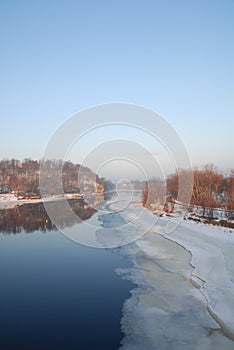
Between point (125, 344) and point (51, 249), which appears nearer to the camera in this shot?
point (125, 344)

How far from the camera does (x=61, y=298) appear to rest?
6.30 metres

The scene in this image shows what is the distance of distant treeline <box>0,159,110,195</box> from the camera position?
42.9m

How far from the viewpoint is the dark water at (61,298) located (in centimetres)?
473

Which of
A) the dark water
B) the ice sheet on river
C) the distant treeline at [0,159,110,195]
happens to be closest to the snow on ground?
the ice sheet on river

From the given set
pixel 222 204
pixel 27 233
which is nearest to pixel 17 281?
pixel 27 233

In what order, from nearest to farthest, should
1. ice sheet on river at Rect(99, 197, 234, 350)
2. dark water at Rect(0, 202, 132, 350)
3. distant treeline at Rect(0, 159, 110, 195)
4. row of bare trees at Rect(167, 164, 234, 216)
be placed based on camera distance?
ice sheet on river at Rect(99, 197, 234, 350) → dark water at Rect(0, 202, 132, 350) → row of bare trees at Rect(167, 164, 234, 216) → distant treeline at Rect(0, 159, 110, 195)

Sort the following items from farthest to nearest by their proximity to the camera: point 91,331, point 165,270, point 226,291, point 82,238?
1. point 82,238
2. point 165,270
3. point 226,291
4. point 91,331

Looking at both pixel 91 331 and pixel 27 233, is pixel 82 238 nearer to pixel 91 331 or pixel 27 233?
pixel 27 233

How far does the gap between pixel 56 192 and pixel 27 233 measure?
3019 cm

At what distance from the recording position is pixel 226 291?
595cm

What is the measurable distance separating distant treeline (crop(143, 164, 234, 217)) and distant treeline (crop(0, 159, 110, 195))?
1446 cm

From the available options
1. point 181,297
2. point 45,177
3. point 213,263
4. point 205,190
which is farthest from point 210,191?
point 45,177

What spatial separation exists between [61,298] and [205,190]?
19.1 metres

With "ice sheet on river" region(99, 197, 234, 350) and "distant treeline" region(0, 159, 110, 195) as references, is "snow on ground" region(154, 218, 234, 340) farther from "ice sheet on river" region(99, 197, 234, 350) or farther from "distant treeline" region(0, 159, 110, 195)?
"distant treeline" region(0, 159, 110, 195)
